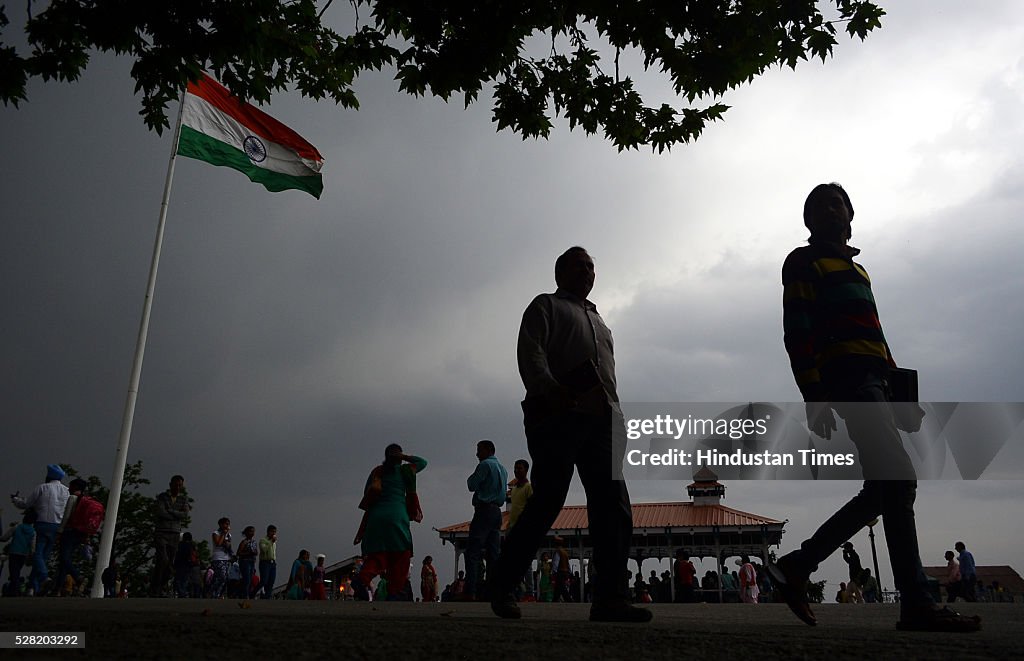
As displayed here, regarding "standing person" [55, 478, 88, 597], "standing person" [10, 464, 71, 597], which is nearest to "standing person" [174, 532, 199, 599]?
"standing person" [55, 478, 88, 597]

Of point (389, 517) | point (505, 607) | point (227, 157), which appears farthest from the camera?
point (227, 157)

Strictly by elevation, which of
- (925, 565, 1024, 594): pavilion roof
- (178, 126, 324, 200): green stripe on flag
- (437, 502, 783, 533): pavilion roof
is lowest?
(925, 565, 1024, 594): pavilion roof

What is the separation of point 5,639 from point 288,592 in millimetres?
15500

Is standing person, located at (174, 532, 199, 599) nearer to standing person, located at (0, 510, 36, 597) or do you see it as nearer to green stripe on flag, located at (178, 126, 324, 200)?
standing person, located at (0, 510, 36, 597)

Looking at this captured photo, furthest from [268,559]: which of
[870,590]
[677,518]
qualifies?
[677,518]

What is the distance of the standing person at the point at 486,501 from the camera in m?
9.00

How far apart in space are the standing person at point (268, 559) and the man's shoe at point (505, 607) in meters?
11.6

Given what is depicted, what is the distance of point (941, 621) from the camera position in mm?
3270

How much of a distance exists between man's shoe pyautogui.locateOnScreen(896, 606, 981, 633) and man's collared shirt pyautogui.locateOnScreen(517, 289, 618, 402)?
1.70m

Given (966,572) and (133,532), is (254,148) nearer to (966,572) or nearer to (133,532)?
(966,572)

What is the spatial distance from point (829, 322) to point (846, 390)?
37 centimetres

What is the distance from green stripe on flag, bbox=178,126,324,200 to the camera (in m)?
12.1

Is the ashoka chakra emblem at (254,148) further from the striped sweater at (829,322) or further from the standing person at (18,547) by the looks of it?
the striped sweater at (829,322)

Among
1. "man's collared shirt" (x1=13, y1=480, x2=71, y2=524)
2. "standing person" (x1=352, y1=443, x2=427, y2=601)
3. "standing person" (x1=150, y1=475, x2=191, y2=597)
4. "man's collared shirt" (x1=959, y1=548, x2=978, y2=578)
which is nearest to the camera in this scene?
"standing person" (x1=352, y1=443, x2=427, y2=601)
